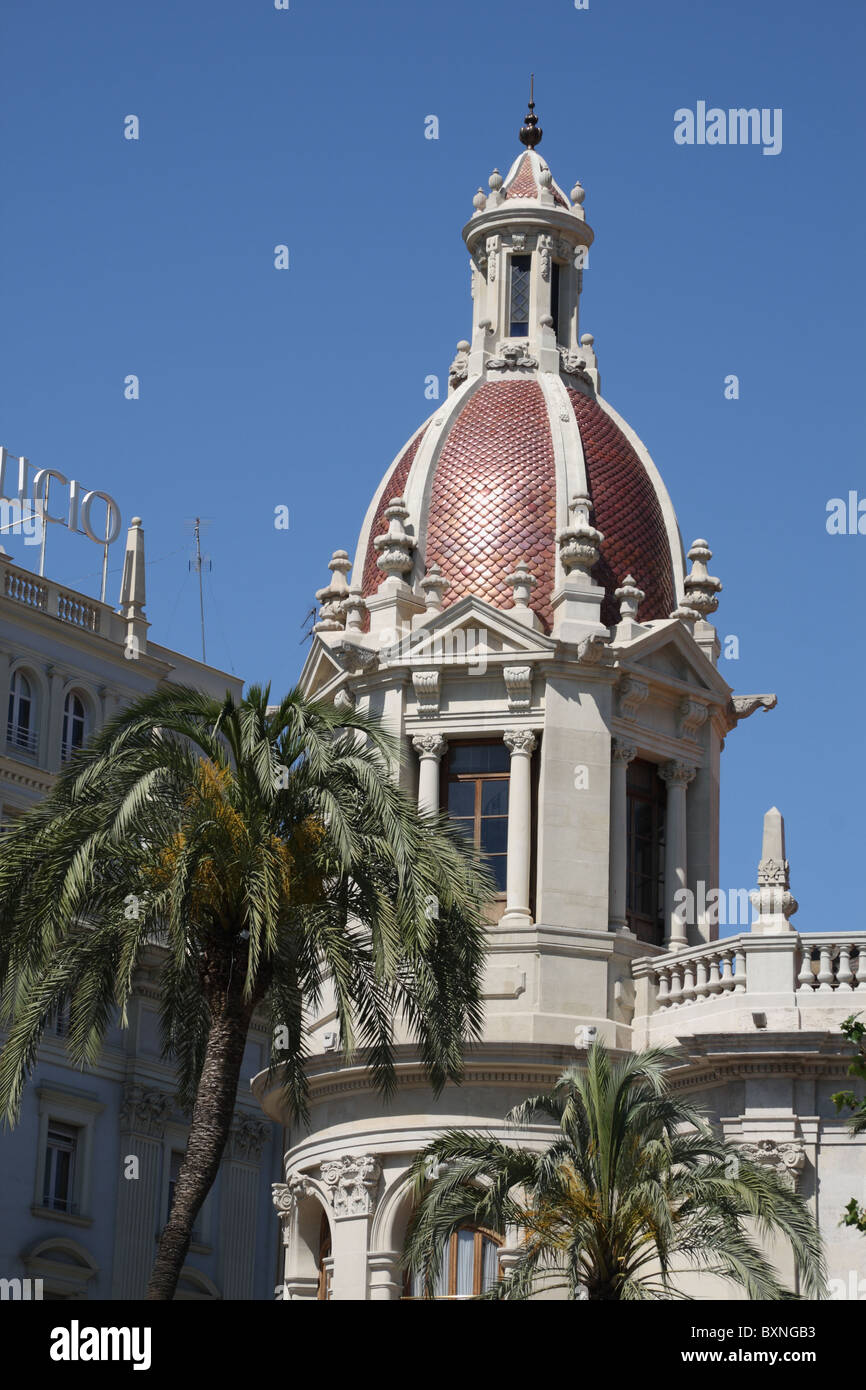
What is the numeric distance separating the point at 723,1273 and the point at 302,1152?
12206mm

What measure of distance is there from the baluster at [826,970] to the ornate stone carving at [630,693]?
269 inches

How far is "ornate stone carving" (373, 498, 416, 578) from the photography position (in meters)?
47.1

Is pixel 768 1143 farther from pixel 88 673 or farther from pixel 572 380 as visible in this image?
pixel 88 673

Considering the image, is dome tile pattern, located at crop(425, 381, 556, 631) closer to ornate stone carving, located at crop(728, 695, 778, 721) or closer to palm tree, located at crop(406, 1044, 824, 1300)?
ornate stone carving, located at crop(728, 695, 778, 721)

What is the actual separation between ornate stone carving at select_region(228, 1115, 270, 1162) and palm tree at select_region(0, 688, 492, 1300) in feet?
101

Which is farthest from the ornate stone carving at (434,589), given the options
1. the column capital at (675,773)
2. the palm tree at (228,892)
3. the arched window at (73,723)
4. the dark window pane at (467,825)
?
the arched window at (73,723)

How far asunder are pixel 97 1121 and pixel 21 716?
950 centimetres

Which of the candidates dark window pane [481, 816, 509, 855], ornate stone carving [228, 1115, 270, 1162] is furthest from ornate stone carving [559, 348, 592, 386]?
ornate stone carving [228, 1115, 270, 1162]

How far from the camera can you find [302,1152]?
44344 mm

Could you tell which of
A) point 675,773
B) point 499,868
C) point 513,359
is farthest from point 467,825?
point 513,359

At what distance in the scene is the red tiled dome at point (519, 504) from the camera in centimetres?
4750
